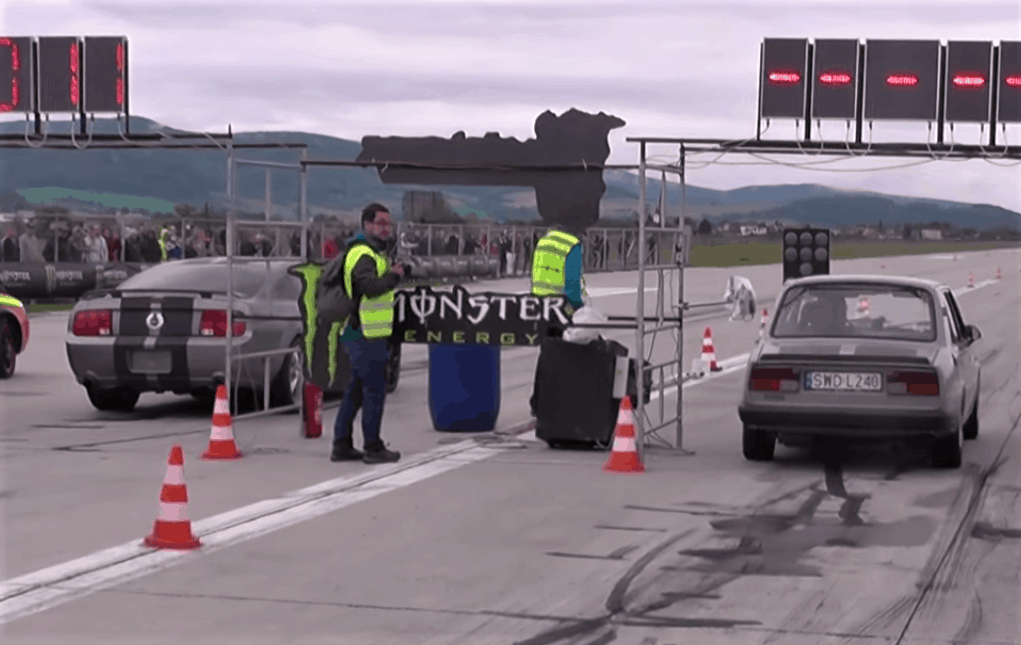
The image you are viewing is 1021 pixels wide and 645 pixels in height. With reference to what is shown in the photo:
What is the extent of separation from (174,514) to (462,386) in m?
5.62

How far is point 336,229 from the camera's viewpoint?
139 feet

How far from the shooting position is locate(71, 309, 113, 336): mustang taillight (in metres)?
14.6

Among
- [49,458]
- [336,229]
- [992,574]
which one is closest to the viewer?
[992,574]

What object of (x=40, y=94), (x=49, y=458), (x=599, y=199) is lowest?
(x=49, y=458)

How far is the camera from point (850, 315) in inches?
493

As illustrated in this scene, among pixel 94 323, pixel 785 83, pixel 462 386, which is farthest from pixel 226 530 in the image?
pixel 785 83

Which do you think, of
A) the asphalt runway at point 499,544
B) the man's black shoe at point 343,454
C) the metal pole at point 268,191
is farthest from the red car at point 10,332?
the man's black shoe at point 343,454

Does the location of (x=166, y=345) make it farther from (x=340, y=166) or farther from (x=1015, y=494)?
(x=1015, y=494)

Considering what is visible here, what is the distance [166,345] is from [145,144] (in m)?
2.88

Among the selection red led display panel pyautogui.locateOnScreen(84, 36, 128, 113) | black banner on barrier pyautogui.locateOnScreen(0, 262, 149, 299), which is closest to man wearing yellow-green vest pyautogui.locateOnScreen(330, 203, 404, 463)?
red led display panel pyautogui.locateOnScreen(84, 36, 128, 113)

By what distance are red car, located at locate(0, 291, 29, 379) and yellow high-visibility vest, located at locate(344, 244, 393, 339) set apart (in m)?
7.95

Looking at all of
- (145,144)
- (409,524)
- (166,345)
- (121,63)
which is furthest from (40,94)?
(409,524)

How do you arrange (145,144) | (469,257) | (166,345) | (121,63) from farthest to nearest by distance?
(469,257) → (121,63) → (145,144) → (166,345)

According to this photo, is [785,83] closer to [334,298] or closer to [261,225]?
[261,225]
